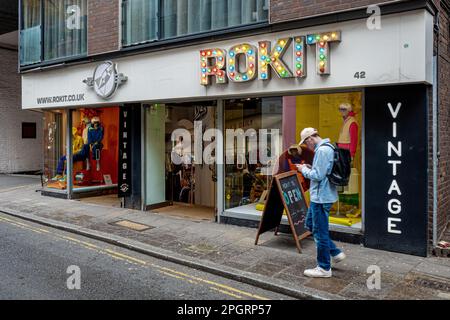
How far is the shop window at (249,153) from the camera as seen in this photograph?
8.80 meters

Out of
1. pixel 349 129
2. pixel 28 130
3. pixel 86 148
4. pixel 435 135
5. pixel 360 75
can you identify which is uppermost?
pixel 360 75

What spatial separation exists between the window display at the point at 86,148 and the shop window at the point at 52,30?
5.96 ft

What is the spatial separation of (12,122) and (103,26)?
11.9m

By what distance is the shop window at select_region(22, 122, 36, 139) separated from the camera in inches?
814

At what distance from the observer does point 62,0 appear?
12.2 metres

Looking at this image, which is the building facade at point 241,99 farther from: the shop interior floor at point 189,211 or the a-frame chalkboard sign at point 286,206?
the a-frame chalkboard sign at point 286,206

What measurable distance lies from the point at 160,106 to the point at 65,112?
11.6ft

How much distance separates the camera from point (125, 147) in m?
10.6

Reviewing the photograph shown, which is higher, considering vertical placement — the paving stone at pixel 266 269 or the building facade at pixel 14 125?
the building facade at pixel 14 125

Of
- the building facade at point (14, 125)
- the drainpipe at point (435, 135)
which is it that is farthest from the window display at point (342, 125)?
the building facade at point (14, 125)

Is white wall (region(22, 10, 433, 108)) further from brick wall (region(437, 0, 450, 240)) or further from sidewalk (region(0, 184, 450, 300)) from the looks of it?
sidewalk (region(0, 184, 450, 300))

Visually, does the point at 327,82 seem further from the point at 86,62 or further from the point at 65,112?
the point at 65,112

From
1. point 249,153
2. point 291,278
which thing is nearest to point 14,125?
point 249,153

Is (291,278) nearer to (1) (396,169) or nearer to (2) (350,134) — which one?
(1) (396,169)
